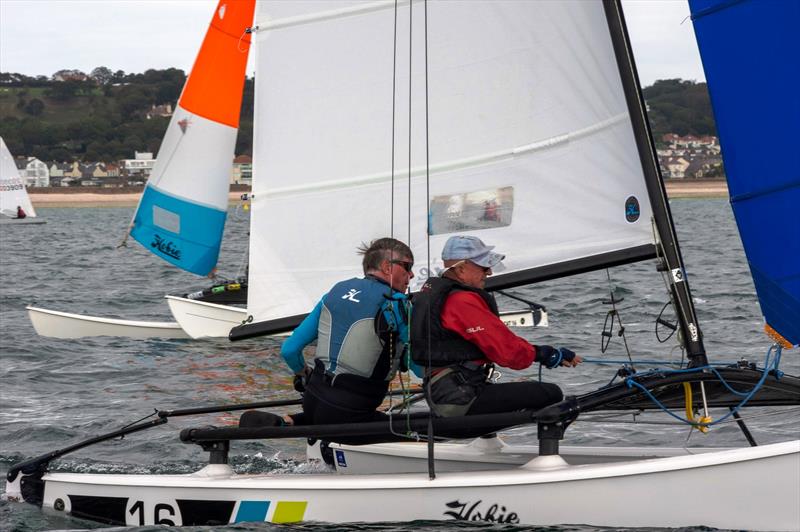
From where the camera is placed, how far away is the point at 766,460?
4.17 metres

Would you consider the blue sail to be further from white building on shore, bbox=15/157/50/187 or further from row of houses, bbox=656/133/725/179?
white building on shore, bbox=15/157/50/187

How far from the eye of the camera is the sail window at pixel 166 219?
11.1 meters

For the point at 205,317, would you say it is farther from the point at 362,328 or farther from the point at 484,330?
the point at 484,330

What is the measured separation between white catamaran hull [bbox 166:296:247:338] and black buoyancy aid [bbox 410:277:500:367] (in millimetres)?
6564

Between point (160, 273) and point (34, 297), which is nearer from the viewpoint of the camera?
point (34, 297)

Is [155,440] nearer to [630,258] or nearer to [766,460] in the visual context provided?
[630,258]

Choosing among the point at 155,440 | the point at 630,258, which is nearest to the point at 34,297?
the point at 155,440

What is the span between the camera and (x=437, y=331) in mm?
4594

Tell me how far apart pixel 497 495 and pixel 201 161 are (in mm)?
7089

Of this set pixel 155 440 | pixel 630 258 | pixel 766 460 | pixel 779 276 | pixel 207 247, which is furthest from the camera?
pixel 207 247

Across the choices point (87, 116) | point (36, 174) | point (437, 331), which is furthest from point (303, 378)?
point (87, 116)

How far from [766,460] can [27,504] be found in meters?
3.02

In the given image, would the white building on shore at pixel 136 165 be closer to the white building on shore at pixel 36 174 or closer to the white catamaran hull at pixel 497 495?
the white building on shore at pixel 36 174

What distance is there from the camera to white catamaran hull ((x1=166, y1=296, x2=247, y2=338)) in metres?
11.1
